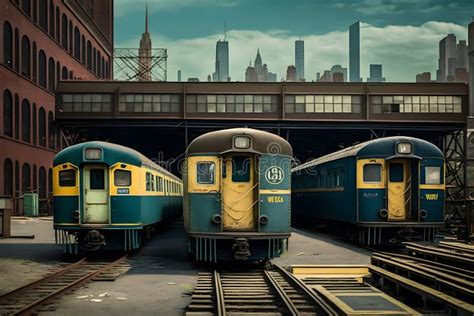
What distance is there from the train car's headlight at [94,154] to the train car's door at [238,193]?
370 centimetres

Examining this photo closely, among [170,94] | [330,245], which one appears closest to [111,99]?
[170,94]

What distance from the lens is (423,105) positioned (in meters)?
50.4

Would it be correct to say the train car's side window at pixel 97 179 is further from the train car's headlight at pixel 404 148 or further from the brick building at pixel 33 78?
the brick building at pixel 33 78

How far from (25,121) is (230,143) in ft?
113

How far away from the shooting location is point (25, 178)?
44.4m

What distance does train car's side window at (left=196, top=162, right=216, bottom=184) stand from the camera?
46.2 feet

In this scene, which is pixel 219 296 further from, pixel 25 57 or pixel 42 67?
pixel 42 67

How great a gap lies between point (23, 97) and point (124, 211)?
3061 centimetres

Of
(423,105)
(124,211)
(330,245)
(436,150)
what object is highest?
(423,105)

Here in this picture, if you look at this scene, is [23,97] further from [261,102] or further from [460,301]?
[460,301]

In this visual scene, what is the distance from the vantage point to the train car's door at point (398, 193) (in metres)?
18.5

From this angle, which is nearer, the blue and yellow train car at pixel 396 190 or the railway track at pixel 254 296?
the railway track at pixel 254 296

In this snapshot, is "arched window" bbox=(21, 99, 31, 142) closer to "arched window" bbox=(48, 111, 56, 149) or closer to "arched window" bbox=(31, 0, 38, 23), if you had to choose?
"arched window" bbox=(48, 111, 56, 149)

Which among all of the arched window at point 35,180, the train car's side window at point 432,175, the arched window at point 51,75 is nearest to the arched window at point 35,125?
the arched window at point 35,180
